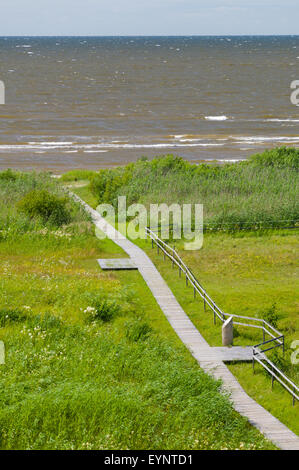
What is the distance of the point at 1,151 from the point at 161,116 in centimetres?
3039

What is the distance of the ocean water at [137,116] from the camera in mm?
74750

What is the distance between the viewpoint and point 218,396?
1870 centimetres

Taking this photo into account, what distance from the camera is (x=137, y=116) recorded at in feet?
325

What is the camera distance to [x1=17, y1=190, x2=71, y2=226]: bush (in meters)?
37.5

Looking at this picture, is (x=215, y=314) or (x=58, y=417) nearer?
(x=58, y=417)

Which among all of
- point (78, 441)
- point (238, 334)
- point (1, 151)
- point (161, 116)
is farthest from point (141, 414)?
point (161, 116)

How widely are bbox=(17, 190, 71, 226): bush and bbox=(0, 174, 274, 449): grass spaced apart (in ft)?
23.7

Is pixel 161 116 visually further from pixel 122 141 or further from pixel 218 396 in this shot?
pixel 218 396

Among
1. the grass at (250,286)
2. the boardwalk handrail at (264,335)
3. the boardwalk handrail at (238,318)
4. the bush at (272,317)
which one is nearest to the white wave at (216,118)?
the grass at (250,286)
